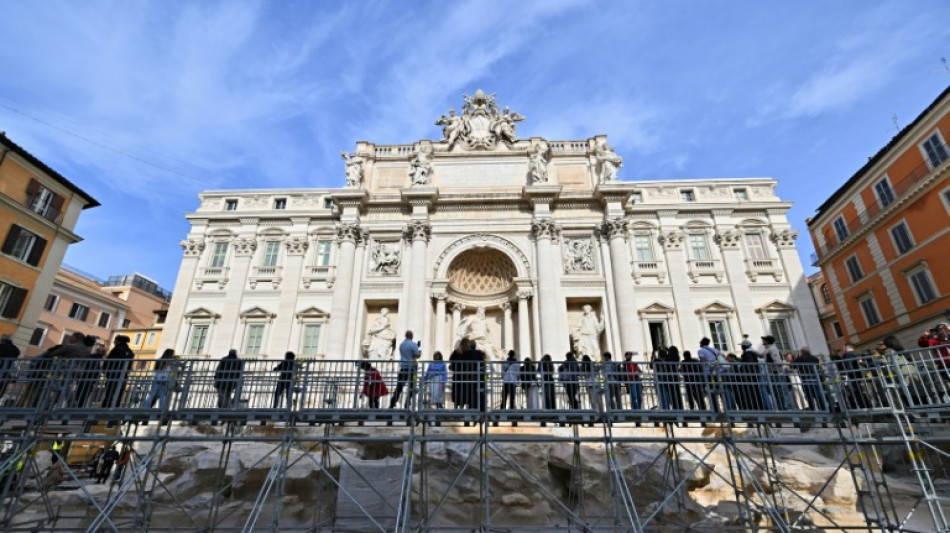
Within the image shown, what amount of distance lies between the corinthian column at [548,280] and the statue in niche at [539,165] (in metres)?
2.58

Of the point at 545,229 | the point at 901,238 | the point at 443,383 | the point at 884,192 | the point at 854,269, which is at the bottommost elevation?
the point at 443,383

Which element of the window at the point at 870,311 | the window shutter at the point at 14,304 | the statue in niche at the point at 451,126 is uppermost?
the statue in niche at the point at 451,126

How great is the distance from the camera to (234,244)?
Result: 25.9 m

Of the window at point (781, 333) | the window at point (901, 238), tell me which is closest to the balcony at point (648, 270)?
the window at point (781, 333)

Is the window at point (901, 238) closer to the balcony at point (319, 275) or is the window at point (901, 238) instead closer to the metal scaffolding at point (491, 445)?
the metal scaffolding at point (491, 445)

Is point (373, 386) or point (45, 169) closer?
point (373, 386)

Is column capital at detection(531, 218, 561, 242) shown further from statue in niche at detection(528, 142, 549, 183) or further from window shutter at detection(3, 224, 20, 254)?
window shutter at detection(3, 224, 20, 254)

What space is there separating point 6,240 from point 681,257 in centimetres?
3242

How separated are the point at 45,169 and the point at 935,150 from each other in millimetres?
44290

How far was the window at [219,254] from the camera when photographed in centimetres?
2566

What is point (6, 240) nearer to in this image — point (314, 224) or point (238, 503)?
point (314, 224)

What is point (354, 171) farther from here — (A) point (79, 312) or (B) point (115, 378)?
(A) point (79, 312)

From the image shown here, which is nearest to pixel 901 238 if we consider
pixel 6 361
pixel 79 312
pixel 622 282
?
pixel 622 282

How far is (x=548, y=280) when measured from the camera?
74.8ft
